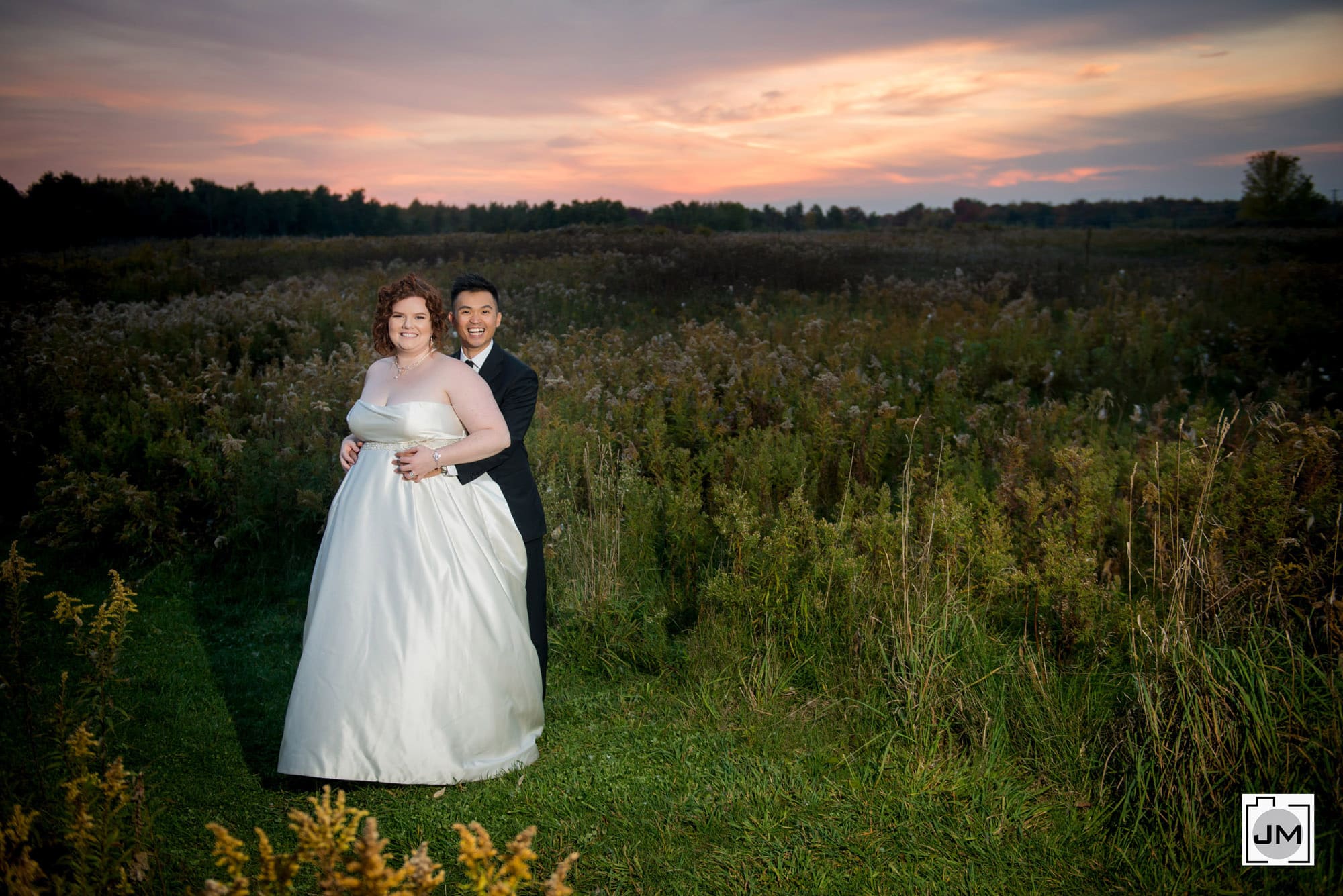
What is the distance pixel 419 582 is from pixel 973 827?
2416 mm

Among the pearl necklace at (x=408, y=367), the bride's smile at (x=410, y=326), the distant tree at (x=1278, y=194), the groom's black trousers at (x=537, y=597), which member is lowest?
the groom's black trousers at (x=537, y=597)

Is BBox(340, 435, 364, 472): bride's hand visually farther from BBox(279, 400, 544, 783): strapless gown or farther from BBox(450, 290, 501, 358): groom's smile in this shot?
BBox(450, 290, 501, 358): groom's smile

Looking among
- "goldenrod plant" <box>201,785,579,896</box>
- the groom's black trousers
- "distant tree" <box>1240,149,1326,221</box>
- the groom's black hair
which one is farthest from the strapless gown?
"distant tree" <box>1240,149,1326,221</box>

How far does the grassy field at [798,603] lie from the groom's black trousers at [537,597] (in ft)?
1.34

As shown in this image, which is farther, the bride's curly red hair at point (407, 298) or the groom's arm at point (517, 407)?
the groom's arm at point (517, 407)

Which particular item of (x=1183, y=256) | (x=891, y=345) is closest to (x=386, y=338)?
(x=891, y=345)

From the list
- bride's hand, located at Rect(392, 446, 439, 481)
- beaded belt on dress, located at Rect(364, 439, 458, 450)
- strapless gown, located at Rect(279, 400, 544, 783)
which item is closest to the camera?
strapless gown, located at Rect(279, 400, 544, 783)

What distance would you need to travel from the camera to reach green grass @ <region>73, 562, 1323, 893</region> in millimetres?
3289

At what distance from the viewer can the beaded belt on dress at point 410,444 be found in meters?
3.89

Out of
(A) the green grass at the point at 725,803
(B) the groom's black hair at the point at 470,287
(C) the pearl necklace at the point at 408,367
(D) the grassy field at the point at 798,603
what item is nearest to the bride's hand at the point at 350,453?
(C) the pearl necklace at the point at 408,367

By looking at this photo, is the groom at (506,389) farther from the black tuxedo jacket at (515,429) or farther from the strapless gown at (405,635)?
the strapless gown at (405,635)

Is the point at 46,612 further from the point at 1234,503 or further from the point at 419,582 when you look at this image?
the point at 1234,503

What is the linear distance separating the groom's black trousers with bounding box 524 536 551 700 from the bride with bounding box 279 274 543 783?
0.83 ft

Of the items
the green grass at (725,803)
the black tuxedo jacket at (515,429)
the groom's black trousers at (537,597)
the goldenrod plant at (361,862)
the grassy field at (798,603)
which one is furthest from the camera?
the groom's black trousers at (537,597)
